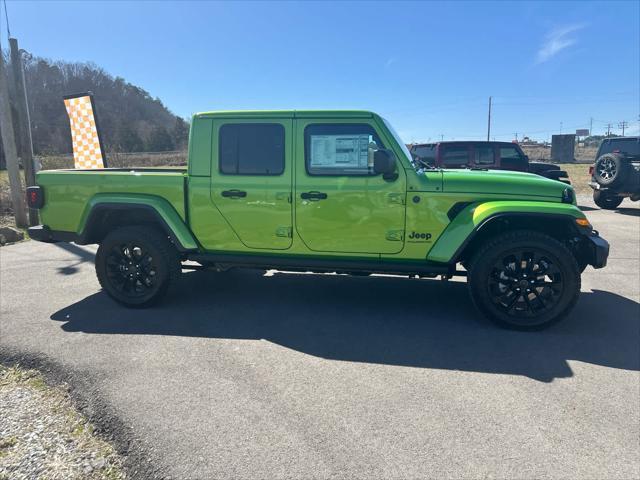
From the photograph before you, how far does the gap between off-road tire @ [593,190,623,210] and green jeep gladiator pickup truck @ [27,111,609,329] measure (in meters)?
9.68

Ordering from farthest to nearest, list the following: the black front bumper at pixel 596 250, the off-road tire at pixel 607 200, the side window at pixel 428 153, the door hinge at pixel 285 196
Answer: the off-road tire at pixel 607 200, the side window at pixel 428 153, the door hinge at pixel 285 196, the black front bumper at pixel 596 250

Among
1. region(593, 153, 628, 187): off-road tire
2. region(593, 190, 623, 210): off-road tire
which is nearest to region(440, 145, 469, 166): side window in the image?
region(593, 153, 628, 187): off-road tire

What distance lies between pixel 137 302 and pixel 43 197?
158 cm

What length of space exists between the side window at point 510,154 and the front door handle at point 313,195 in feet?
28.3

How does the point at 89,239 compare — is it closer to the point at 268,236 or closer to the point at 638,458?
the point at 268,236

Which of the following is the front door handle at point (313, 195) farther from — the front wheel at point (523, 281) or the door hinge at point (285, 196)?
the front wheel at point (523, 281)

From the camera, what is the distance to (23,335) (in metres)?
3.88

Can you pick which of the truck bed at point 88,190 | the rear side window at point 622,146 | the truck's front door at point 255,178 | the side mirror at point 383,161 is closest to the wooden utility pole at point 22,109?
the truck bed at point 88,190

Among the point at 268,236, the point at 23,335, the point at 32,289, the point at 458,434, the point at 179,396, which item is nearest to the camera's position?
the point at 458,434

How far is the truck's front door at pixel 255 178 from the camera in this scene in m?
4.28

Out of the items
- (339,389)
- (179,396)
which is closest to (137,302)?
(179,396)

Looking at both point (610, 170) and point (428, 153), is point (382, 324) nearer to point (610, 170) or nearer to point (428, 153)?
point (428, 153)

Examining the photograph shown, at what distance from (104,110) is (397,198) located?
77.7 metres

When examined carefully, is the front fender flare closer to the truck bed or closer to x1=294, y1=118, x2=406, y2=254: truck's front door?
x1=294, y1=118, x2=406, y2=254: truck's front door
